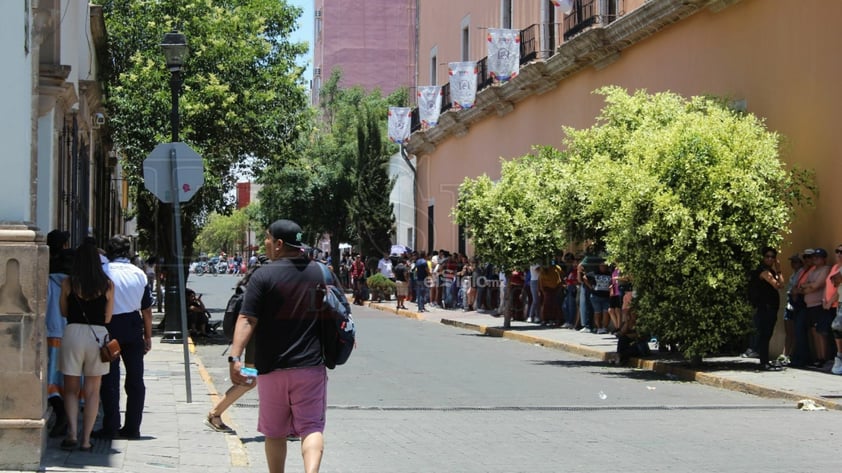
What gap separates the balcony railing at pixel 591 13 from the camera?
26953 mm

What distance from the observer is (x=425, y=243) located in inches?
1844

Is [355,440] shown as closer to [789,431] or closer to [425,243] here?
[789,431]

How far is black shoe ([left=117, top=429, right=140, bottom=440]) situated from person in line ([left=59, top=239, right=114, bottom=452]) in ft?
2.09

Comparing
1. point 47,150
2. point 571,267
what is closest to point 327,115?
point 571,267

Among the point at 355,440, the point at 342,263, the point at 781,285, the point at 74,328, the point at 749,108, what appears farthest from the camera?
the point at 342,263

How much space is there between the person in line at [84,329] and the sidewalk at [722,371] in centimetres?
828

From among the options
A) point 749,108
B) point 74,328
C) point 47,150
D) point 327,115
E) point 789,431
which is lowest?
point 789,431

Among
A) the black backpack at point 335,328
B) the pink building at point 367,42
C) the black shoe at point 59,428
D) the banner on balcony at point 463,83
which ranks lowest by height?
the black shoe at point 59,428

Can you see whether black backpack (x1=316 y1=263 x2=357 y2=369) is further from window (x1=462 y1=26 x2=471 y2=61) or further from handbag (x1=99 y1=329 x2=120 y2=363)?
window (x1=462 y1=26 x2=471 y2=61)

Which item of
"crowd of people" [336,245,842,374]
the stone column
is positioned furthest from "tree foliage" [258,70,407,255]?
the stone column

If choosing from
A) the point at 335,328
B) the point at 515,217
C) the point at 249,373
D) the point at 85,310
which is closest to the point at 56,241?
the point at 85,310

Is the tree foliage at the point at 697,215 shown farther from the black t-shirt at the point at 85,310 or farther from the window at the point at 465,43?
the window at the point at 465,43

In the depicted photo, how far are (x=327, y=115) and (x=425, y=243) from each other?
16.9 meters

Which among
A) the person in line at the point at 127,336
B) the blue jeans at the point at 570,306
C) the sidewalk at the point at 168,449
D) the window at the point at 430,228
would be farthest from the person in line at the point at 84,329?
the window at the point at 430,228
